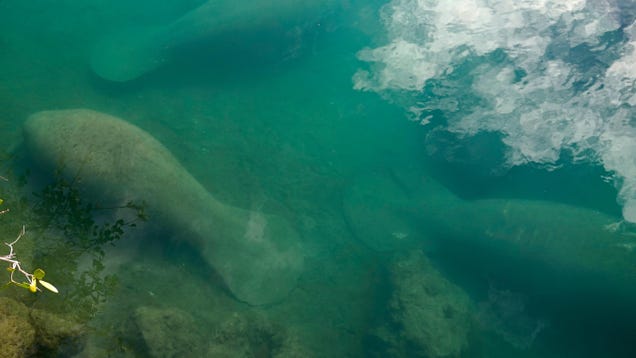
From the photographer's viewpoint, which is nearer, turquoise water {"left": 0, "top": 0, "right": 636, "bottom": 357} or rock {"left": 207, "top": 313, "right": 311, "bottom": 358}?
rock {"left": 207, "top": 313, "right": 311, "bottom": 358}

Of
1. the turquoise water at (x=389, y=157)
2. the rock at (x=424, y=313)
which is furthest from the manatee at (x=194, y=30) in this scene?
the rock at (x=424, y=313)

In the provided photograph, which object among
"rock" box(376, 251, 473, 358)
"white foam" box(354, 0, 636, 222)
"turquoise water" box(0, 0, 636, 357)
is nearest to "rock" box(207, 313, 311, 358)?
"turquoise water" box(0, 0, 636, 357)

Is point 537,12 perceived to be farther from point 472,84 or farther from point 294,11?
point 294,11

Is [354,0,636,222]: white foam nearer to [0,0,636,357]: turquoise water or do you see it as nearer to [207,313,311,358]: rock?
[0,0,636,357]: turquoise water

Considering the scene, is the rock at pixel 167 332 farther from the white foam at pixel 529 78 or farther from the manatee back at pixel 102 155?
the white foam at pixel 529 78

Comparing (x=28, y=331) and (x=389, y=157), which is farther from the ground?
(x=28, y=331)

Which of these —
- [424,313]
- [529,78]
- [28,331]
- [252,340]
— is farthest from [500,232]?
[28,331]

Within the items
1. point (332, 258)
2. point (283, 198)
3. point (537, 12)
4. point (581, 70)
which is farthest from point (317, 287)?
point (537, 12)

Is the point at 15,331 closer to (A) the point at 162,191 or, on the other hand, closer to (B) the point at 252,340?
(A) the point at 162,191
